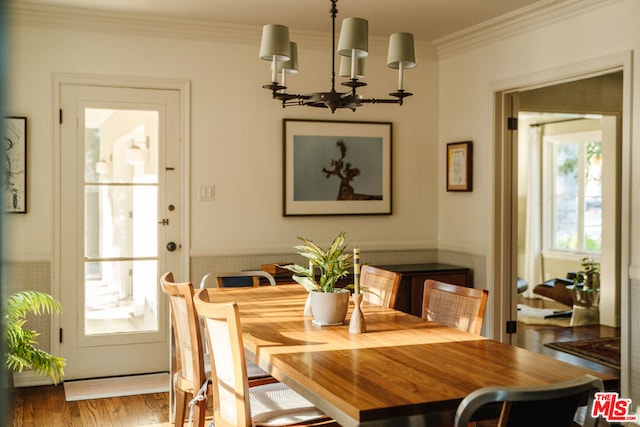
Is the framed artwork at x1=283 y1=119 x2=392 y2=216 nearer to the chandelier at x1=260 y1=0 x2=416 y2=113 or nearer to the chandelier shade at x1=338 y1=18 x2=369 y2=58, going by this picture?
the chandelier at x1=260 y1=0 x2=416 y2=113

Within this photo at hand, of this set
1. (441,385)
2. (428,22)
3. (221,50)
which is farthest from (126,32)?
(441,385)

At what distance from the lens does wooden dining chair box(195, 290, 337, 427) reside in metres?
2.22

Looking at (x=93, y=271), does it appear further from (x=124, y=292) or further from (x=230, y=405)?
(x=230, y=405)

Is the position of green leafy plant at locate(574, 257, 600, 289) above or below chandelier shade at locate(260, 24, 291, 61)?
below

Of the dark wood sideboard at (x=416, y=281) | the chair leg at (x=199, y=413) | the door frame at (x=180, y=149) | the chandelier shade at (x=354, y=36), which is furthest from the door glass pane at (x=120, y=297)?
the chandelier shade at (x=354, y=36)

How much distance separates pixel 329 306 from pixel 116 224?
101 inches

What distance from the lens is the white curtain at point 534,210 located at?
360 inches

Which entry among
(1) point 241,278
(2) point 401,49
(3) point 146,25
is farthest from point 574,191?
(2) point 401,49

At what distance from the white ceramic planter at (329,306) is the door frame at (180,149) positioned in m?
2.36

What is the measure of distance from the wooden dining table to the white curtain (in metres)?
6.51

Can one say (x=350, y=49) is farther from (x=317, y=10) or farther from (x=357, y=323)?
(x=317, y=10)

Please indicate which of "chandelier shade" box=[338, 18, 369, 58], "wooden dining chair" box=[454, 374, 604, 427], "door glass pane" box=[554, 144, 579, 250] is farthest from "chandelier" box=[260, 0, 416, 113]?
"door glass pane" box=[554, 144, 579, 250]

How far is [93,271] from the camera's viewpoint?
4.88m

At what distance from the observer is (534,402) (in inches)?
63.4
